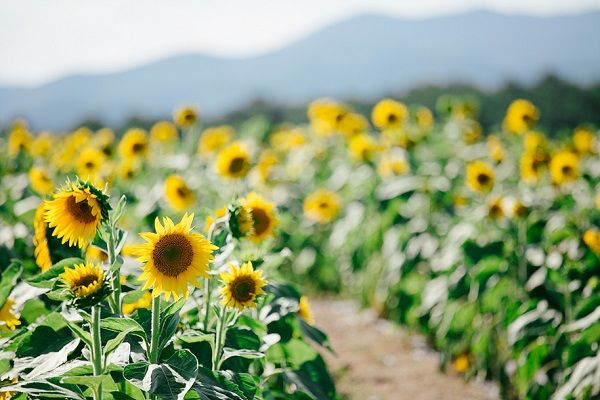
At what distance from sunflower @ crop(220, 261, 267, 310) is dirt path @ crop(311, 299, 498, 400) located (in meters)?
1.80

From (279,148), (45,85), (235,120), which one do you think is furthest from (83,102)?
(279,148)

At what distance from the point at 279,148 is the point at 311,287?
1700 mm

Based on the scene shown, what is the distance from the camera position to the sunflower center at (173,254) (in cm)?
137

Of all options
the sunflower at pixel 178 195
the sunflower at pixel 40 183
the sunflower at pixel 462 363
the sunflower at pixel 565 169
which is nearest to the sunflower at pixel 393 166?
the sunflower at pixel 565 169

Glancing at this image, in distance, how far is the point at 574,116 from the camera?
11.0 metres

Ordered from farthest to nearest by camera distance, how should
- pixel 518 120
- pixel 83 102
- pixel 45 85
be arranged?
pixel 45 85 → pixel 83 102 → pixel 518 120

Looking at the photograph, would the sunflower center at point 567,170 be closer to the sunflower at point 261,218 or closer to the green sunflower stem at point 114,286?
the sunflower at point 261,218

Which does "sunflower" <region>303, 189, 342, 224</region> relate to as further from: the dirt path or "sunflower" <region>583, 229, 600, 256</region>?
"sunflower" <region>583, 229, 600, 256</region>

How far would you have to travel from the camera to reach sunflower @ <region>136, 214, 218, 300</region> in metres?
1.37

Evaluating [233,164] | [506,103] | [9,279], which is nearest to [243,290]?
[9,279]

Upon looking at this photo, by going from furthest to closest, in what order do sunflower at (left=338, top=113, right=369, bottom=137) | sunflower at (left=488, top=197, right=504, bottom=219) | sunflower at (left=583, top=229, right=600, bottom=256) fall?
sunflower at (left=338, top=113, right=369, bottom=137) → sunflower at (left=488, top=197, right=504, bottom=219) → sunflower at (left=583, top=229, right=600, bottom=256)

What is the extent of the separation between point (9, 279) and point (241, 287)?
26.9 inches

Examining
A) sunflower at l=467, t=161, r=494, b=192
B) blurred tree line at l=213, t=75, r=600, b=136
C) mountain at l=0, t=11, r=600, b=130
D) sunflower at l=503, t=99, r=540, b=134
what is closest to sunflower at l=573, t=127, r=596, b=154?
sunflower at l=503, t=99, r=540, b=134

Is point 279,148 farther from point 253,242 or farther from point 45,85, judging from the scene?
point 45,85
